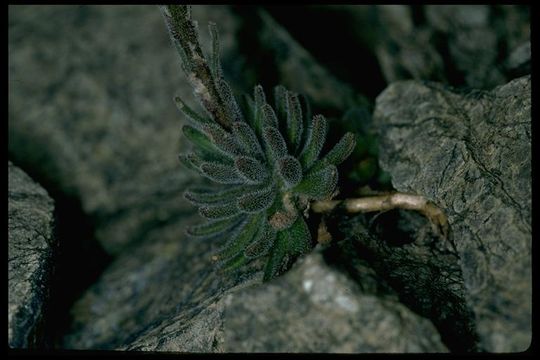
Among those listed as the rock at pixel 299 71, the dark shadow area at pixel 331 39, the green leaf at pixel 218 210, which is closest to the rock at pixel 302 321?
the green leaf at pixel 218 210

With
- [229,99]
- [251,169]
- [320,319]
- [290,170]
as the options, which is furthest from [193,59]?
[320,319]

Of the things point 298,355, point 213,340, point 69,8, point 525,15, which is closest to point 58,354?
point 213,340

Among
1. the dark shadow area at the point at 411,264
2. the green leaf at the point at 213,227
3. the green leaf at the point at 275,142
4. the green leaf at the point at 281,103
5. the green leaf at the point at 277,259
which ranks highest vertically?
the green leaf at the point at 281,103

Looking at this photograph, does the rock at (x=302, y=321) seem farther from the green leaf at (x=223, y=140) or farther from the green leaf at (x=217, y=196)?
the green leaf at (x=223, y=140)

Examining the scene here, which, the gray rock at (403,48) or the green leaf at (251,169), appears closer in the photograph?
the green leaf at (251,169)

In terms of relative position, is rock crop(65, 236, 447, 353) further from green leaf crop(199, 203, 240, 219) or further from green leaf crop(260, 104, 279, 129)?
green leaf crop(260, 104, 279, 129)

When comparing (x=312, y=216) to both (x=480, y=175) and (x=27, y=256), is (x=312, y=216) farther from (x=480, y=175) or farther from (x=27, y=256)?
(x=27, y=256)
